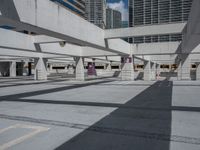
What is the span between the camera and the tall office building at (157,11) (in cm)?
9621

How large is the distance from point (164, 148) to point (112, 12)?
168 metres

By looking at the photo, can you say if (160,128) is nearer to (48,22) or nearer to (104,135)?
(104,135)

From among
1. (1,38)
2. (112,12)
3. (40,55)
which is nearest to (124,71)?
(40,55)

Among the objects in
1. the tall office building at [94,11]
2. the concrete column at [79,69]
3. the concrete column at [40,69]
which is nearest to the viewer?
the concrete column at [40,69]

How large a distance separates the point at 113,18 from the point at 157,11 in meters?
65.2

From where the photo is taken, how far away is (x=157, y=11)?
350ft

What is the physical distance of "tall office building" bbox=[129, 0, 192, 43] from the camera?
96213mm

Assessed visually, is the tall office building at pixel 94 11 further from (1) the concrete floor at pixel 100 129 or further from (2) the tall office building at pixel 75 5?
(1) the concrete floor at pixel 100 129

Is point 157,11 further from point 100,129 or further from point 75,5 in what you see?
point 100,129

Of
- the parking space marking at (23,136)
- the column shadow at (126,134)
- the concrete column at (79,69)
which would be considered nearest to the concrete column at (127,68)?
the concrete column at (79,69)

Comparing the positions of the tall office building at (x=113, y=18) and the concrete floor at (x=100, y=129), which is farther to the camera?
the tall office building at (x=113, y=18)

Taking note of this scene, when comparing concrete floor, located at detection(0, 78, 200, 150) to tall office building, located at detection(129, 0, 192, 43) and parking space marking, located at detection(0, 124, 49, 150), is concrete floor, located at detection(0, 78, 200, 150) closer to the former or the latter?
parking space marking, located at detection(0, 124, 49, 150)

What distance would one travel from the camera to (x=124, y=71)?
1073 inches

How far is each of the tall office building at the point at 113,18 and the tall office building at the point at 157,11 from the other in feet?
129
